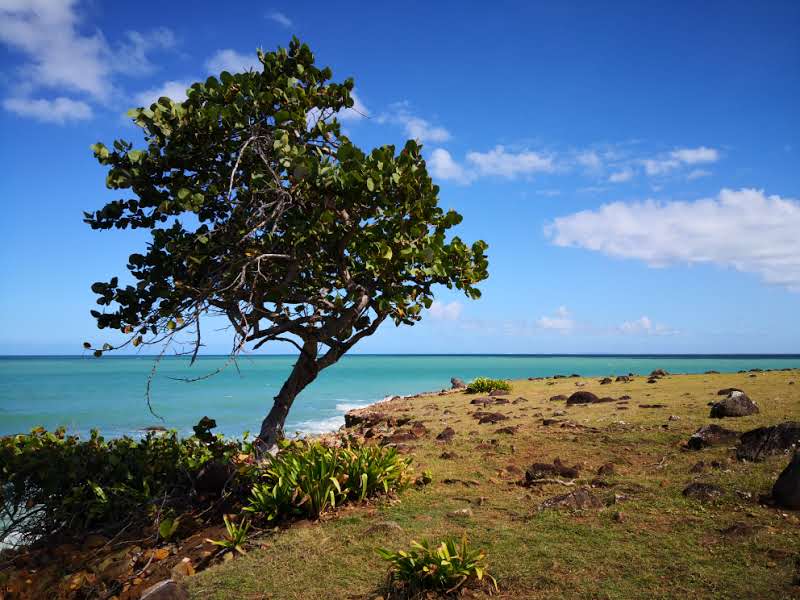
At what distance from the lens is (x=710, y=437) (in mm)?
10453

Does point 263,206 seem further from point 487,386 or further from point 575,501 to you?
point 487,386

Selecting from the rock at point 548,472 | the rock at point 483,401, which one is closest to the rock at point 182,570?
the rock at point 548,472

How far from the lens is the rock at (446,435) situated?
1334 centimetres

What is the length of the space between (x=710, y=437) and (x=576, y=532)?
17.6 ft

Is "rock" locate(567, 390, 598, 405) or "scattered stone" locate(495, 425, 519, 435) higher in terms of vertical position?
"rock" locate(567, 390, 598, 405)

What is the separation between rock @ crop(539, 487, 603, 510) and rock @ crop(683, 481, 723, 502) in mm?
1333

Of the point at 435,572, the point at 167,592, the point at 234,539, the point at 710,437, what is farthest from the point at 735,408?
the point at 167,592

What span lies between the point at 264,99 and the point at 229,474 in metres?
6.35

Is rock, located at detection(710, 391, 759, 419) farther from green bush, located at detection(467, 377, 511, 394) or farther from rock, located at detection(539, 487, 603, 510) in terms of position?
green bush, located at detection(467, 377, 511, 394)

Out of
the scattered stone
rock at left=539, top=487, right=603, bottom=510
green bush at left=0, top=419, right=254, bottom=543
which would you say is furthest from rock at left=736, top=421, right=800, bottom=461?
green bush at left=0, top=419, right=254, bottom=543

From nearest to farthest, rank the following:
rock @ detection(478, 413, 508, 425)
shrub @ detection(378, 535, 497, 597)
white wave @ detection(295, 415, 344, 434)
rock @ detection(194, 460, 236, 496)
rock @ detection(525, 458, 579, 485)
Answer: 1. shrub @ detection(378, 535, 497, 597)
2. rock @ detection(525, 458, 579, 485)
3. rock @ detection(194, 460, 236, 496)
4. rock @ detection(478, 413, 508, 425)
5. white wave @ detection(295, 415, 344, 434)

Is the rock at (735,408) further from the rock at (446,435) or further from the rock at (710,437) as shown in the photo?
the rock at (446,435)

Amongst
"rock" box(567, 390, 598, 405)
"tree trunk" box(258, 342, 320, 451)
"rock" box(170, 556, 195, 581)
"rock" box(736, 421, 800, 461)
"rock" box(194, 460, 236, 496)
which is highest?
"tree trunk" box(258, 342, 320, 451)

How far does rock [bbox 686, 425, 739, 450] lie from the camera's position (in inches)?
406
